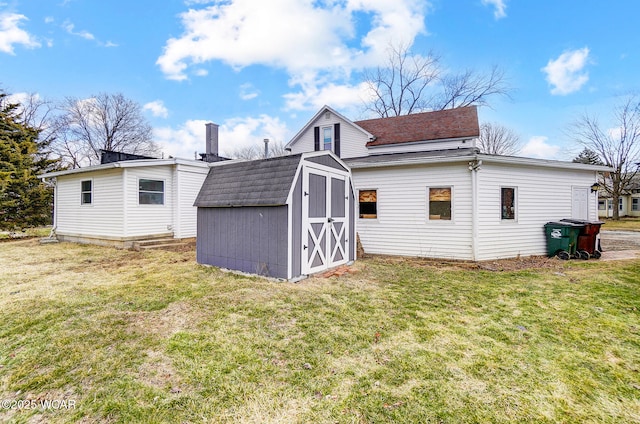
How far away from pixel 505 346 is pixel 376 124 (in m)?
14.0

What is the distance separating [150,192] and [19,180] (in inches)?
378

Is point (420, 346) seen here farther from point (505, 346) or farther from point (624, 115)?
point (624, 115)

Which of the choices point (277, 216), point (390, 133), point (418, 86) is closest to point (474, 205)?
point (277, 216)

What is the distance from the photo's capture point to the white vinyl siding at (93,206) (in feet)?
34.2

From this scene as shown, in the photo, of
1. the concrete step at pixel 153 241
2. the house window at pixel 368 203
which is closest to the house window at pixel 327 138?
the house window at pixel 368 203

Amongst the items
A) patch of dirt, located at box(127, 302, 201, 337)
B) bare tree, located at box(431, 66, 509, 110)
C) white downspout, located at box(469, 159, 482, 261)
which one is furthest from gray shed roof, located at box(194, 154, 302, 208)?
bare tree, located at box(431, 66, 509, 110)

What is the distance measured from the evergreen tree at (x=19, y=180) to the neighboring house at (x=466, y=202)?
1738 centimetres

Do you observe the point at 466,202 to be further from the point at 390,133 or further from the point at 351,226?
the point at 390,133

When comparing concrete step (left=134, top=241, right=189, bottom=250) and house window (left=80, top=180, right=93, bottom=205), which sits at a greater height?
house window (left=80, top=180, right=93, bottom=205)

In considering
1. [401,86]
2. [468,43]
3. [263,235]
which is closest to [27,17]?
[263,235]

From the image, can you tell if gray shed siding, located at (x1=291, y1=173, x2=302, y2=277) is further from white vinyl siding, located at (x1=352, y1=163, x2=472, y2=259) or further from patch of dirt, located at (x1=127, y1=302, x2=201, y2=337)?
white vinyl siding, located at (x1=352, y1=163, x2=472, y2=259)

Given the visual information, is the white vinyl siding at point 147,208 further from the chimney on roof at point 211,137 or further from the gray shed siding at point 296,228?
the gray shed siding at point 296,228

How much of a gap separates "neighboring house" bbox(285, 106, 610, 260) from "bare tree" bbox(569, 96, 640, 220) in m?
23.8

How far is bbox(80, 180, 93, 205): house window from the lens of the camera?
11508mm
